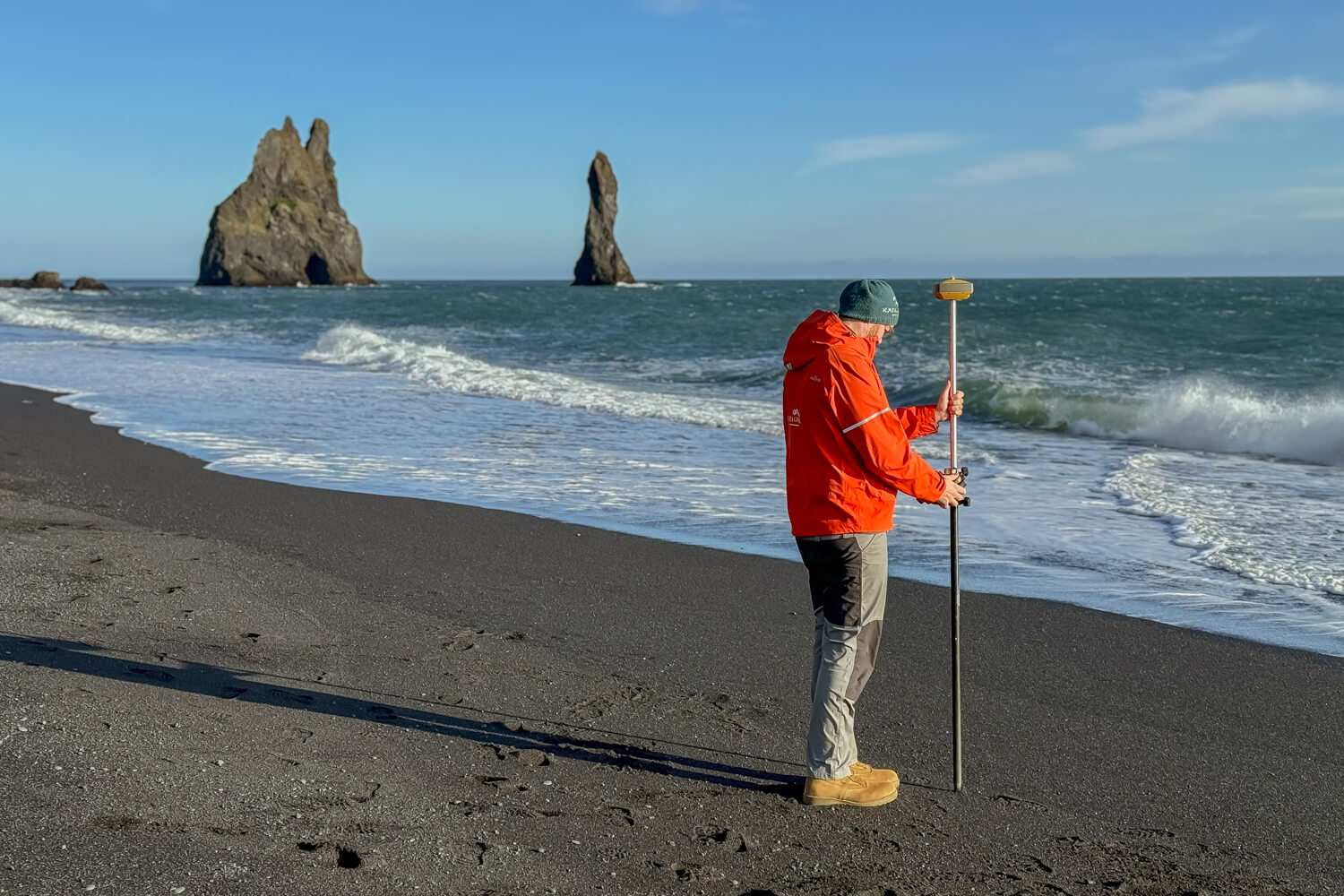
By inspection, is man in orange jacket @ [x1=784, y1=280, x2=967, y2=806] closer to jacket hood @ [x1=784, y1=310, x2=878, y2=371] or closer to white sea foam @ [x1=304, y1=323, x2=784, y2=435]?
A: jacket hood @ [x1=784, y1=310, x2=878, y2=371]

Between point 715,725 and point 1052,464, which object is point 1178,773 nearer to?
point 715,725

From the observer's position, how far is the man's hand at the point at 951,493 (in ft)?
11.4

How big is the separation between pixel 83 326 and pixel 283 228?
9104 cm

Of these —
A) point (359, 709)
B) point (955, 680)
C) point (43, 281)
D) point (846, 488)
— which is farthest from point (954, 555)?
point (43, 281)

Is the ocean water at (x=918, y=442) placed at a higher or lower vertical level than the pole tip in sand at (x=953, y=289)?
lower

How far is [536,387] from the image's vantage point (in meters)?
18.8

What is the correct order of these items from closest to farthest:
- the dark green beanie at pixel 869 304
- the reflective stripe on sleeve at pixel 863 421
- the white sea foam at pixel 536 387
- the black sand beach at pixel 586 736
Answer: the black sand beach at pixel 586 736
the reflective stripe on sleeve at pixel 863 421
the dark green beanie at pixel 869 304
the white sea foam at pixel 536 387

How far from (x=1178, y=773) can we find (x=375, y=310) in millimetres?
59245

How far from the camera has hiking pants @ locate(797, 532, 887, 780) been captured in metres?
3.61

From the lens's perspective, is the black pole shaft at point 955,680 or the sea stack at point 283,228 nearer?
the black pole shaft at point 955,680

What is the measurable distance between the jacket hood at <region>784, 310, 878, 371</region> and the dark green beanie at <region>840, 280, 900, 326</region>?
0.05 meters

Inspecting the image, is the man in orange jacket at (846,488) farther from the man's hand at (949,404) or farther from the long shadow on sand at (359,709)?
the long shadow on sand at (359,709)

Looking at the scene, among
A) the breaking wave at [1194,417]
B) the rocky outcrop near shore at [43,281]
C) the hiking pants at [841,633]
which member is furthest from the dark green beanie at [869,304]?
the rocky outcrop near shore at [43,281]

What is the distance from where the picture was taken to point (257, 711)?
4273 mm
